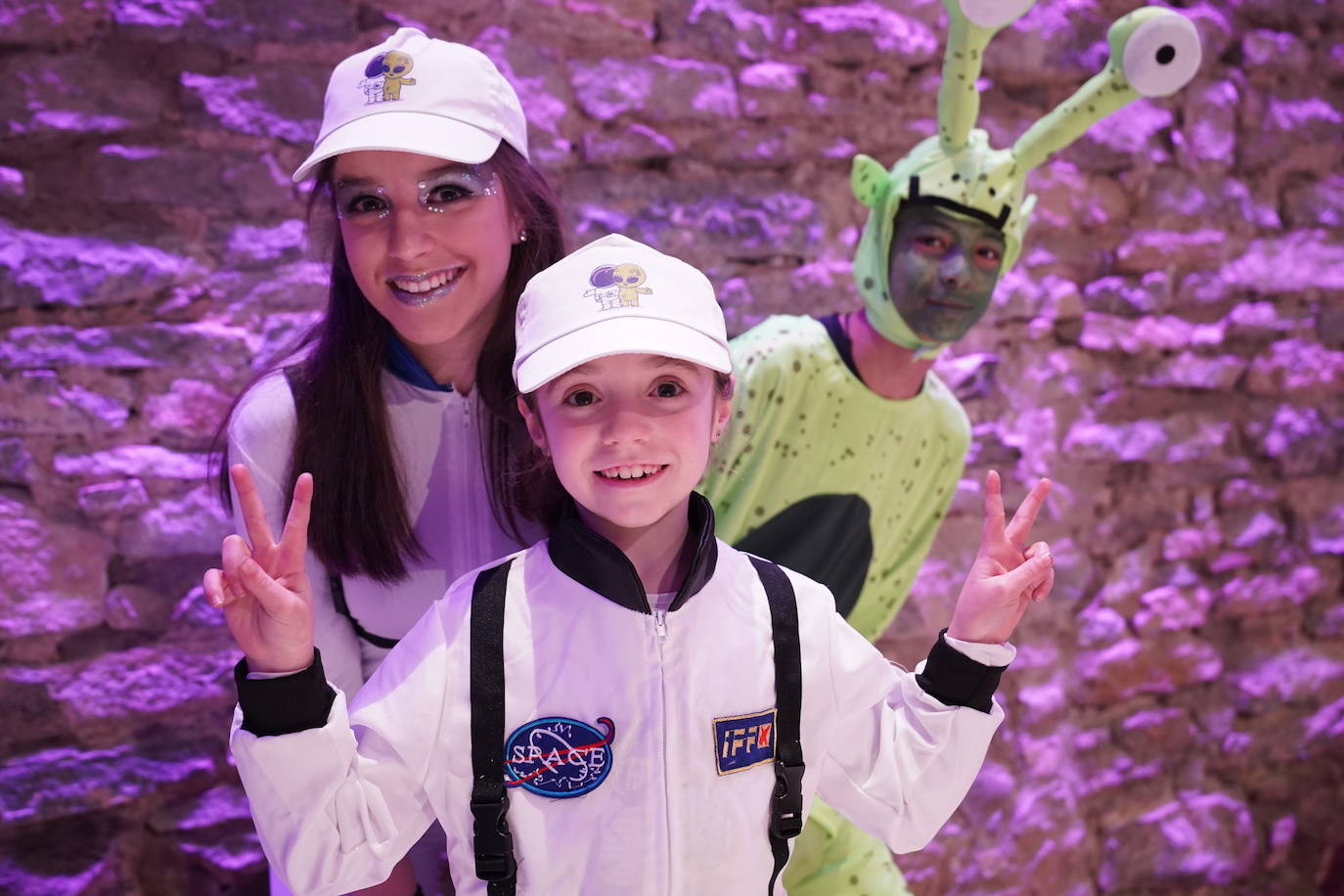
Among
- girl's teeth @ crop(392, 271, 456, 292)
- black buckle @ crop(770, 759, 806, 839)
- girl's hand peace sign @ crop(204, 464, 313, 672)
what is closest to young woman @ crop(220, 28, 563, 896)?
girl's teeth @ crop(392, 271, 456, 292)

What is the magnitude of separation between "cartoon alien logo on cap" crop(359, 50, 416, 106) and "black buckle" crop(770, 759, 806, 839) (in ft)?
2.90

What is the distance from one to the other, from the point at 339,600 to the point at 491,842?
0.47 m

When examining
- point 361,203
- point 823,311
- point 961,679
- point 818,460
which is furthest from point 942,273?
point 361,203

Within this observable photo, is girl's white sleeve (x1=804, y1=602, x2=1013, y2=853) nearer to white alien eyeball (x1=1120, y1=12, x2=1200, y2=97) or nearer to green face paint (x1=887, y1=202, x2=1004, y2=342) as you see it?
green face paint (x1=887, y1=202, x2=1004, y2=342)

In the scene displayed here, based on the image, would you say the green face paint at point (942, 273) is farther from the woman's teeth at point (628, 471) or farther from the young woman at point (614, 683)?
the woman's teeth at point (628, 471)

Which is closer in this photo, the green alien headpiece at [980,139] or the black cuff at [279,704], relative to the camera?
the black cuff at [279,704]

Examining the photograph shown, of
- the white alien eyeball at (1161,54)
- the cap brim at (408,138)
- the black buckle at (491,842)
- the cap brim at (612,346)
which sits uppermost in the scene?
the white alien eyeball at (1161,54)

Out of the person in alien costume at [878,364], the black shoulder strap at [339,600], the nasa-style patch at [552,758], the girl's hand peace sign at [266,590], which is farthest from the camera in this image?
the person in alien costume at [878,364]

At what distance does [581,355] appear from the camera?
3.55ft

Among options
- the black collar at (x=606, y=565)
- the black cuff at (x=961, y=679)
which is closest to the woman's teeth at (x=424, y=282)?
the black collar at (x=606, y=565)

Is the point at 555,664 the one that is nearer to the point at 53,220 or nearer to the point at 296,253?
the point at 296,253

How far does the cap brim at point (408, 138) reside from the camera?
4.18ft

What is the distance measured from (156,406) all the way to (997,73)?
194cm

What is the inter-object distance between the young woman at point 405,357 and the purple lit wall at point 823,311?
0.62 meters
